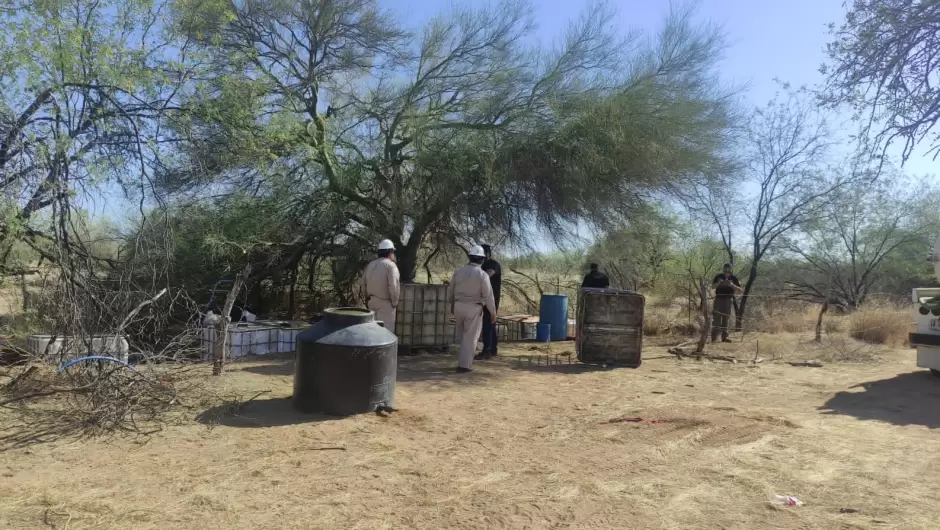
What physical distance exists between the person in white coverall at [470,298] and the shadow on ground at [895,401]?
13.4 ft

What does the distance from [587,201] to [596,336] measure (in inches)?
98.2

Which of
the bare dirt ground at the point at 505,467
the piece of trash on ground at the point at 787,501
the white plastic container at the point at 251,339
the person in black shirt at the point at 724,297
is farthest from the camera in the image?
the person in black shirt at the point at 724,297

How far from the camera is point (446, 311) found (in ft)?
34.6

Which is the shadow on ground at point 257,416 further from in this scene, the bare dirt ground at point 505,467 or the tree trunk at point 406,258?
the tree trunk at point 406,258

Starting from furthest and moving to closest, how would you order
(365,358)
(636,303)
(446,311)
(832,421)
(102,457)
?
1. (446,311)
2. (636,303)
3. (832,421)
4. (365,358)
5. (102,457)

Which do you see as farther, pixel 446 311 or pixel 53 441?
pixel 446 311

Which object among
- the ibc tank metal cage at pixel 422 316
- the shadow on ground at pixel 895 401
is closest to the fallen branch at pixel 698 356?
the shadow on ground at pixel 895 401

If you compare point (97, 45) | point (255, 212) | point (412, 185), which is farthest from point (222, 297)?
point (97, 45)

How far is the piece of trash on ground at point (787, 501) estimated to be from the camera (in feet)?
12.8

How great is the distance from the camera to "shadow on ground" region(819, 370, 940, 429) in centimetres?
639

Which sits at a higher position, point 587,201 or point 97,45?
point 97,45

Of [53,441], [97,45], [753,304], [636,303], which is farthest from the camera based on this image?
[753,304]

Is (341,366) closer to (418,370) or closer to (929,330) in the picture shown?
(418,370)

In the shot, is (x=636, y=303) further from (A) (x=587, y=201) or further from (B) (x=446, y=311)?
(B) (x=446, y=311)
